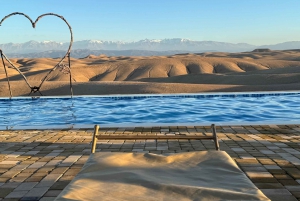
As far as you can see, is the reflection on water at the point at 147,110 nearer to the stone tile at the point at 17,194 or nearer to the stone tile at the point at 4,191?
the stone tile at the point at 4,191

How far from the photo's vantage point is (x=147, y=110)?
1076cm

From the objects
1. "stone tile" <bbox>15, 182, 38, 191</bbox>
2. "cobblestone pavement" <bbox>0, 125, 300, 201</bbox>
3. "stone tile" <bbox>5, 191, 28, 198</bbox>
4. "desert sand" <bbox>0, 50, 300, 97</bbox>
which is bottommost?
"desert sand" <bbox>0, 50, 300, 97</bbox>

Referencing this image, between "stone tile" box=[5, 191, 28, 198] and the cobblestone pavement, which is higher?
"stone tile" box=[5, 191, 28, 198]

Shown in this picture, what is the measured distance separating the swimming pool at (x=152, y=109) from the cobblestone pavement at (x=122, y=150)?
9.91 feet

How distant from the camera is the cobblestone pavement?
336 cm

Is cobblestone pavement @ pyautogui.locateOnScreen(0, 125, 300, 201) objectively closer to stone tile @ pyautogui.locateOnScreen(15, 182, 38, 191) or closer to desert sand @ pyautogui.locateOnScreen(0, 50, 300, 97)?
stone tile @ pyautogui.locateOnScreen(15, 182, 38, 191)

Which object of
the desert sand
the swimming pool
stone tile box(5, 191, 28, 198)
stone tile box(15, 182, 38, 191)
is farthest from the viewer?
the desert sand

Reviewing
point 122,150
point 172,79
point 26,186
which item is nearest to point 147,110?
point 122,150

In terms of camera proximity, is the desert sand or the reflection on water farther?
the desert sand

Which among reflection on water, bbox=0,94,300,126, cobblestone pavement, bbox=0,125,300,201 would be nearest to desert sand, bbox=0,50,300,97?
reflection on water, bbox=0,94,300,126

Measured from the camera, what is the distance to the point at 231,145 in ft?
16.4

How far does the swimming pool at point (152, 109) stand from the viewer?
9.76 metres

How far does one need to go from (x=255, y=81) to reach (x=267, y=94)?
6.99m

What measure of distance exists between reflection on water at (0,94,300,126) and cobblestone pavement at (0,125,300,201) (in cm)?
319
